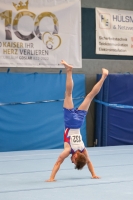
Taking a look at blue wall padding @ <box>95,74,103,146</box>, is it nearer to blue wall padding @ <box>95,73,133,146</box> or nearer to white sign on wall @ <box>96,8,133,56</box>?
blue wall padding @ <box>95,73,133,146</box>

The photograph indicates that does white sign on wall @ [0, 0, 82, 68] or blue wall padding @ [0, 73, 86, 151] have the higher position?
white sign on wall @ [0, 0, 82, 68]

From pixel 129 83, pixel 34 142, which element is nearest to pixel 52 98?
pixel 34 142

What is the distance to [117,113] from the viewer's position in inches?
431

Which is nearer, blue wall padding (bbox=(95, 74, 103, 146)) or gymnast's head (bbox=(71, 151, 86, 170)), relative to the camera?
gymnast's head (bbox=(71, 151, 86, 170))

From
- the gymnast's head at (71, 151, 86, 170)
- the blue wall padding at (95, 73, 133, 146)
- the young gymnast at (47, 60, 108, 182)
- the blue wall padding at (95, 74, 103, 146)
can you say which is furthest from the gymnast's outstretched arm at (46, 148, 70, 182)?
the blue wall padding at (95, 74, 103, 146)

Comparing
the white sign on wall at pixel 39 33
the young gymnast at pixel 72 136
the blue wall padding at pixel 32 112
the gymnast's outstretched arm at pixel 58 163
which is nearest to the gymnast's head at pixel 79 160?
the young gymnast at pixel 72 136

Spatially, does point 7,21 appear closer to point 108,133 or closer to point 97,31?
point 97,31

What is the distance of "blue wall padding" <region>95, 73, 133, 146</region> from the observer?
1086cm

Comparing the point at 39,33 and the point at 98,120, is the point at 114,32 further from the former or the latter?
the point at 98,120

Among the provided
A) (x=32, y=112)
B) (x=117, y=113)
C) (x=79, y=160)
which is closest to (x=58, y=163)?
(x=79, y=160)

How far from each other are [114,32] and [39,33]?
2.32 meters

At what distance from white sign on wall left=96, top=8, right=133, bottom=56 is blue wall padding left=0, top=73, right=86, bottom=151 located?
135cm

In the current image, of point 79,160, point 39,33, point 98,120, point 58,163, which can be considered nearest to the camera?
point 79,160

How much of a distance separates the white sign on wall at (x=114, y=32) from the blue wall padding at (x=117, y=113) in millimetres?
1112
